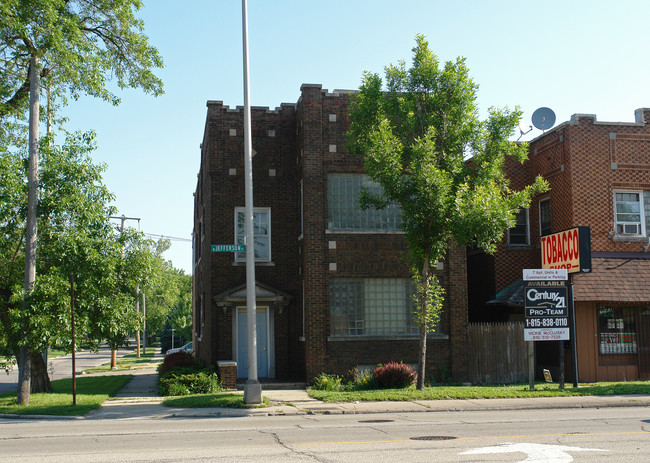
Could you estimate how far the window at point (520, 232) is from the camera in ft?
80.2

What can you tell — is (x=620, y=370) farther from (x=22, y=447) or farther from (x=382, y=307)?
(x=22, y=447)

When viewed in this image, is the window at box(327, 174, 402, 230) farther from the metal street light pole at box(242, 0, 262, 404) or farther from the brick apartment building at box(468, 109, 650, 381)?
the metal street light pole at box(242, 0, 262, 404)

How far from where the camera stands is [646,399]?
17.0 m

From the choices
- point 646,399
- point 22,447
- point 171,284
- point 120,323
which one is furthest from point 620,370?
point 171,284

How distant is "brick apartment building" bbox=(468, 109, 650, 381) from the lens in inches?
845

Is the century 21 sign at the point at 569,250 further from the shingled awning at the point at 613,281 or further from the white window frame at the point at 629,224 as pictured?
the white window frame at the point at 629,224

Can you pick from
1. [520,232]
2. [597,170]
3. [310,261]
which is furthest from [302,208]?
[597,170]

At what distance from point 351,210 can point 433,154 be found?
4982mm

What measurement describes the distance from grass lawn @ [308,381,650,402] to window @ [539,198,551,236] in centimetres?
647

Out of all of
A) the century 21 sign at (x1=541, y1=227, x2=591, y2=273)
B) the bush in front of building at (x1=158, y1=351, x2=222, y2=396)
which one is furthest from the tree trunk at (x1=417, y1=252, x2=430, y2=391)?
the bush in front of building at (x1=158, y1=351, x2=222, y2=396)

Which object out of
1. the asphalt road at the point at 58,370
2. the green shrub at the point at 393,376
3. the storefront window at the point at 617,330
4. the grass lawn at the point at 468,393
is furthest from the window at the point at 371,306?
the asphalt road at the point at 58,370

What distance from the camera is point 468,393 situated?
18.0 meters

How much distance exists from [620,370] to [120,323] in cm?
1583

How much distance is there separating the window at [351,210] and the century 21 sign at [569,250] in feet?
15.7
